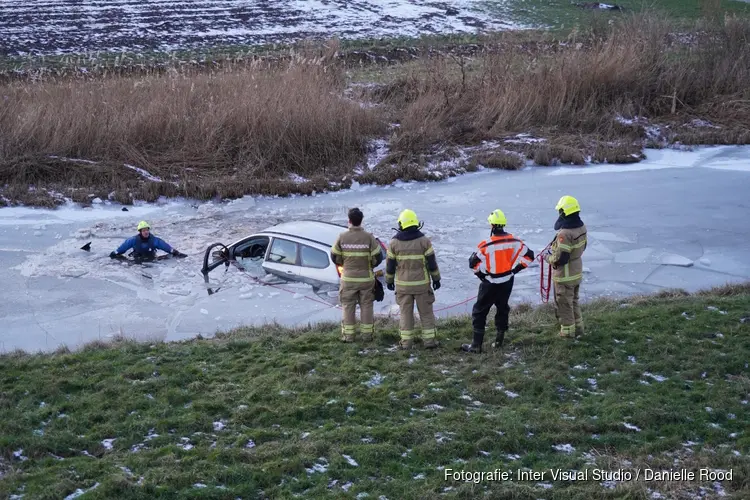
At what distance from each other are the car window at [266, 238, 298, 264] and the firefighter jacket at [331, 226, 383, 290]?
2843 millimetres

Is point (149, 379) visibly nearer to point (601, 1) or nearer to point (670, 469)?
point (670, 469)

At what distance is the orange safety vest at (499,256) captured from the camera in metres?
9.70

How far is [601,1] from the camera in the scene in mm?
41156

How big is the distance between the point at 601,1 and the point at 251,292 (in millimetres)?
33022

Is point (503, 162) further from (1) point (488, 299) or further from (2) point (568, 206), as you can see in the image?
(1) point (488, 299)

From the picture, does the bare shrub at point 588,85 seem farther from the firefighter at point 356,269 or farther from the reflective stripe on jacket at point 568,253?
the reflective stripe on jacket at point 568,253

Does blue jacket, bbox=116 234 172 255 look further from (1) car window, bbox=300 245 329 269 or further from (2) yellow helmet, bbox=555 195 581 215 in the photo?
(2) yellow helmet, bbox=555 195 581 215

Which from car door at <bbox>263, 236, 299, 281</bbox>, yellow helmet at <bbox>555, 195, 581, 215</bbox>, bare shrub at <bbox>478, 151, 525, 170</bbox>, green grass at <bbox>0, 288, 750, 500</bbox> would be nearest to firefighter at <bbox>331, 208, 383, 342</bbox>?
green grass at <bbox>0, 288, 750, 500</bbox>

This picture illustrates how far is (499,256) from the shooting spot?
9695 millimetres

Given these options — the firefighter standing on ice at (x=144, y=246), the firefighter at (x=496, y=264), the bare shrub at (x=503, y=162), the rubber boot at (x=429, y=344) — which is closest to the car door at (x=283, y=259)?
the firefighter standing on ice at (x=144, y=246)

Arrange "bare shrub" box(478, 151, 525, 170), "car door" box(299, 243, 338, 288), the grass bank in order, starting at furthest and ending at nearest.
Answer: "bare shrub" box(478, 151, 525, 170), the grass bank, "car door" box(299, 243, 338, 288)

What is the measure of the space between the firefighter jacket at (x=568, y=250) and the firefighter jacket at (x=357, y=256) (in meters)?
2.06

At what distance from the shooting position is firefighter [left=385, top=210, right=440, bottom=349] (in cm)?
991

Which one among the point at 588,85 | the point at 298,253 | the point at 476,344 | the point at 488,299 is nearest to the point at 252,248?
the point at 298,253
